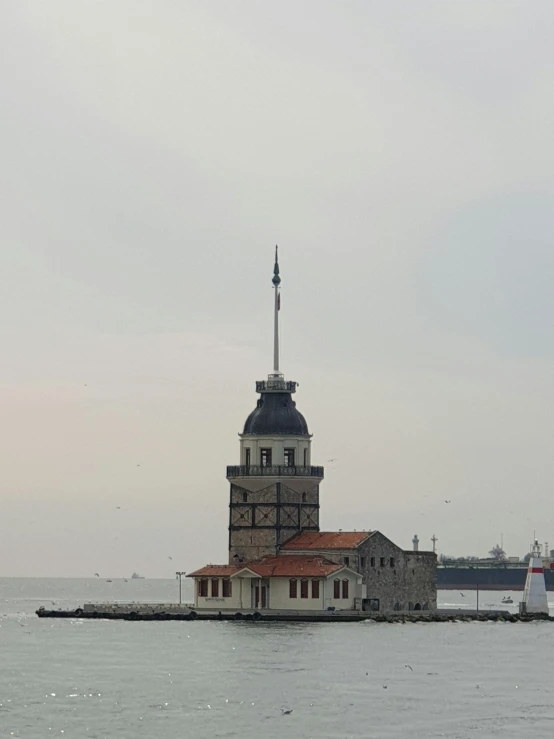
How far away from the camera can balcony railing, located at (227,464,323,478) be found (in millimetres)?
117812

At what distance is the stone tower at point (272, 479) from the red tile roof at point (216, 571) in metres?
1.36

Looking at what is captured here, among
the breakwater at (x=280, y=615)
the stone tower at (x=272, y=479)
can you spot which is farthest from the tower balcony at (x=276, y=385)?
the breakwater at (x=280, y=615)

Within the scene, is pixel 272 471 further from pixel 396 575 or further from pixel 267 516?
pixel 396 575

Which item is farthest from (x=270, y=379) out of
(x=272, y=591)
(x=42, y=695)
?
(x=42, y=695)

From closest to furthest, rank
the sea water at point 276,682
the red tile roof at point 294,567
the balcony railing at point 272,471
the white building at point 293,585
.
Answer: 1. the sea water at point 276,682
2. the red tile roof at point 294,567
3. the white building at point 293,585
4. the balcony railing at point 272,471

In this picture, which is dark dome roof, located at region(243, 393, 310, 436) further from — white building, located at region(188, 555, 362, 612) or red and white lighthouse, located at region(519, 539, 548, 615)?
red and white lighthouse, located at region(519, 539, 548, 615)

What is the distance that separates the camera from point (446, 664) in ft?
289

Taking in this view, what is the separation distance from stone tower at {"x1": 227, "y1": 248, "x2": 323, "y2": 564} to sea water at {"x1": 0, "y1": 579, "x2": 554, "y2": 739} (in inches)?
300

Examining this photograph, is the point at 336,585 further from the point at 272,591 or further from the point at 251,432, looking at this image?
the point at 251,432

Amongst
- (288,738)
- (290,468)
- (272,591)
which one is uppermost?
(290,468)

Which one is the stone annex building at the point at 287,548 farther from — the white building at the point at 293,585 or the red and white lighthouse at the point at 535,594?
the red and white lighthouse at the point at 535,594

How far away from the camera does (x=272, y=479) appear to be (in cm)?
11794

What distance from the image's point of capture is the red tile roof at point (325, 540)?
378 ft

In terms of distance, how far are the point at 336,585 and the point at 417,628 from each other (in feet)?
17.4
